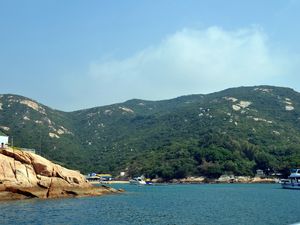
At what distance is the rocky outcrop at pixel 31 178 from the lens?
71.0m

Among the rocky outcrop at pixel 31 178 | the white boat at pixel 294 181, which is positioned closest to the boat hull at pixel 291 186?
Result: the white boat at pixel 294 181

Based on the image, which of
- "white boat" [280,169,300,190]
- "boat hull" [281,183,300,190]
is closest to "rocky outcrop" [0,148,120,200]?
"boat hull" [281,183,300,190]

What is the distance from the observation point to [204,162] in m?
197

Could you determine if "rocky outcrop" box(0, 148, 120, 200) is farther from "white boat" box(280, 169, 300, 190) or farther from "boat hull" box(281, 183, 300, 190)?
"white boat" box(280, 169, 300, 190)

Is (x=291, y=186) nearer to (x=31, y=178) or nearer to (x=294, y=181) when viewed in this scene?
(x=294, y=181)

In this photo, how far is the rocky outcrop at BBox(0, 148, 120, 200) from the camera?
71.0 metres

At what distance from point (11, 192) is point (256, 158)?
5790 inches

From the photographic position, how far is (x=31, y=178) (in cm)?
7381

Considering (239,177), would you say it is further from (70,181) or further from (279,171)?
(70,181)

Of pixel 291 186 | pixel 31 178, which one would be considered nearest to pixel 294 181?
pixel 291 186

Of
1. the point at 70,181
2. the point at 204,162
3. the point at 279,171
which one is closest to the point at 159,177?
the point at 204,162

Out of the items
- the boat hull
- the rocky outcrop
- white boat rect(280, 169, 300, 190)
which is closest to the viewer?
the rocky outcrop

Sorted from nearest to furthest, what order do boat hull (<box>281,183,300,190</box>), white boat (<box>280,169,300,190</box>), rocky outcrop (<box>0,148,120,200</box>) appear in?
rocky outcrop (<box>0,148,120,200</box>) → boat hull (<box>281,183,300,190</box>) → white boat (<box>280,169,300,190</box>)

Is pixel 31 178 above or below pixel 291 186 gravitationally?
above
